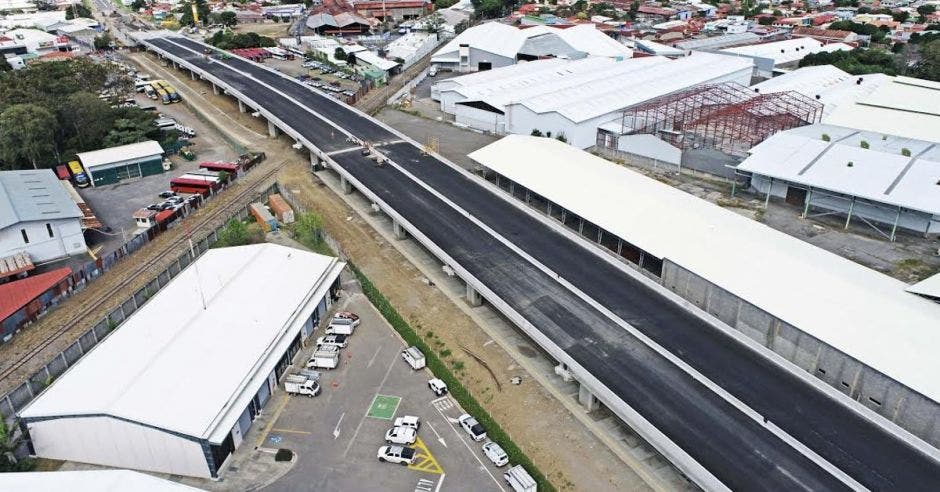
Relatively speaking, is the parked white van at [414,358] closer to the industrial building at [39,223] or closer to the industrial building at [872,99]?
the industrial building at [39,223]

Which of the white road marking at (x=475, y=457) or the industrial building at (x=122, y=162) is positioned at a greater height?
the industrial building at (x=122, y=162)

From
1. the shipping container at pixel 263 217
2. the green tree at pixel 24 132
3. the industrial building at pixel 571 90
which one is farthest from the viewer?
the industrial building at pixel 571 90

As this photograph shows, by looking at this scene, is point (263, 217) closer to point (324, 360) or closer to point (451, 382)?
point (324, 360)

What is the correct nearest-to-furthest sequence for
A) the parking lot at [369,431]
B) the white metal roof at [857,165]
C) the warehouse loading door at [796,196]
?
the parking lot at [369,431] < the white metal roof at [857,165] < the warehouse loading door at [796,196]

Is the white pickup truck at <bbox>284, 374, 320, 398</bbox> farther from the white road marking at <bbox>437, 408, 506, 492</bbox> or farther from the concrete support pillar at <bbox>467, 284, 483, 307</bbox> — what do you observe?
the concrete support pillar at <bbox>467, 284, 483, 307</bbox>

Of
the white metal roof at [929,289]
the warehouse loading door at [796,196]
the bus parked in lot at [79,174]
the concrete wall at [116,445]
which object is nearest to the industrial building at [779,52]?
the warehouse loading door at [796,196]

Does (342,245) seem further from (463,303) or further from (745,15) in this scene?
(745,15)

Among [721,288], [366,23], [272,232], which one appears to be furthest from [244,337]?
[366,23]
